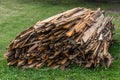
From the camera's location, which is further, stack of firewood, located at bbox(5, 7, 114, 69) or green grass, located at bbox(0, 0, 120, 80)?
stack of firewood, located at bbox(5, 7, 114, 69)

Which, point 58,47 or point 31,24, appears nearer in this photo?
point 58,47

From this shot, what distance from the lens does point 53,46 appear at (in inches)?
435

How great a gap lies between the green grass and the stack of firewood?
257 millimetres

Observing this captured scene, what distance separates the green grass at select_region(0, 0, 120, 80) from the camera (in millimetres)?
10812

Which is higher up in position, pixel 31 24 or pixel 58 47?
pixel 58 47

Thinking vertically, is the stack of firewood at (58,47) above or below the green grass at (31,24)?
above

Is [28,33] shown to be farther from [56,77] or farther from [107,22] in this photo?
[107,22]

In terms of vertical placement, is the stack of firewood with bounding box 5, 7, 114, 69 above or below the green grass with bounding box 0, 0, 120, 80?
above

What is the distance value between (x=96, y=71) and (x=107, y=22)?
3524mm

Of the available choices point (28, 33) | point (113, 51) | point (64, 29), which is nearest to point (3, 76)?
point (28, 33)

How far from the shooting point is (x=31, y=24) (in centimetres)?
1819

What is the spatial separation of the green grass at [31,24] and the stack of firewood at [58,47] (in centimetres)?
26

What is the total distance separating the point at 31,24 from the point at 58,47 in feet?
24.2

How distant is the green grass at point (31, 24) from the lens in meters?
10.8
